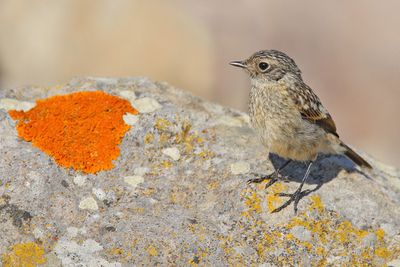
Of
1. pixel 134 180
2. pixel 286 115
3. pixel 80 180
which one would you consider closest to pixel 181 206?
pixel 134 180

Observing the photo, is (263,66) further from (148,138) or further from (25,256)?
(25,256)

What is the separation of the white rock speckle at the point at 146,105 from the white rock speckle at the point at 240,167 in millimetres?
1170

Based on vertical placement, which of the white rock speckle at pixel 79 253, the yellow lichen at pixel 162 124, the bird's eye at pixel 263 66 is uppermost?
the bird's eye at pixel 263 66

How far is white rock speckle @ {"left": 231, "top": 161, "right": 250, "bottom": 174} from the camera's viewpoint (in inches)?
265

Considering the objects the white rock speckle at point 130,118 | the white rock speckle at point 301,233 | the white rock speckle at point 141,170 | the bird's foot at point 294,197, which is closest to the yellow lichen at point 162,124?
the white rock speckle at point 130,118

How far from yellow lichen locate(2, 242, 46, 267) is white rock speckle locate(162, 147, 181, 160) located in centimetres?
188

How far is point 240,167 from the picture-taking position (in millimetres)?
6820

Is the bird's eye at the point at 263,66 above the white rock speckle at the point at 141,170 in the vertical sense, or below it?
above

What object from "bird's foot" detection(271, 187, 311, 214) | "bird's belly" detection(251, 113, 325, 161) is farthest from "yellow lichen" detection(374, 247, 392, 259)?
"bird's belly" detection(251, 113, 325, 161)

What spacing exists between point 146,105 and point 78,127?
96 cm

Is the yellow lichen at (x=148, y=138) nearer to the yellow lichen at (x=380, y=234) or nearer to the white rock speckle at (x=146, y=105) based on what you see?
the white rock speckle at (x=146, y=105)

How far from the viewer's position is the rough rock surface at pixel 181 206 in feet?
18.2

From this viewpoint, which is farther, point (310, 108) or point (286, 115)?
point (310, 108)

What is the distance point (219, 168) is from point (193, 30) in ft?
24.1
